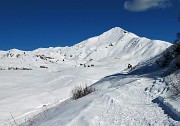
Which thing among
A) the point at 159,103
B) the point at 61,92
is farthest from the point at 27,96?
the point at 159,103

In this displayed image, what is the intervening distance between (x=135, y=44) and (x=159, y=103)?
5761 cm

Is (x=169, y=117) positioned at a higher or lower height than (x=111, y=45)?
lower

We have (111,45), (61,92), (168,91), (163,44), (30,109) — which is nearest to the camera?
(168,91)

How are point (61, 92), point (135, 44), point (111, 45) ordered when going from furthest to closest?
point (111, 45) → point (135, 44) → point (61, 92)

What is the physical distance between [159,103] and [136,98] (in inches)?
22.4

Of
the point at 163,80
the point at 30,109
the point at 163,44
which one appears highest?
the point at 163,44

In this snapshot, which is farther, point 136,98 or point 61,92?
point 61,92

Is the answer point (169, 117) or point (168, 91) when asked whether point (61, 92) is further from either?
point (169, 117)

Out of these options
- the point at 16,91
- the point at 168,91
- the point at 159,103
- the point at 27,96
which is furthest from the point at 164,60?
the point at 16,91

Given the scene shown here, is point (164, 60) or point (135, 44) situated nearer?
point (164, 60)

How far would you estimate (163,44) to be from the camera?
51.0 meters

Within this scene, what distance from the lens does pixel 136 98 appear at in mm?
5078

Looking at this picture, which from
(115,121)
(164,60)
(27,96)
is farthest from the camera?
(27,96)

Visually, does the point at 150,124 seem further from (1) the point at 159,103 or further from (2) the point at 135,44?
(2) the point at 135,44
